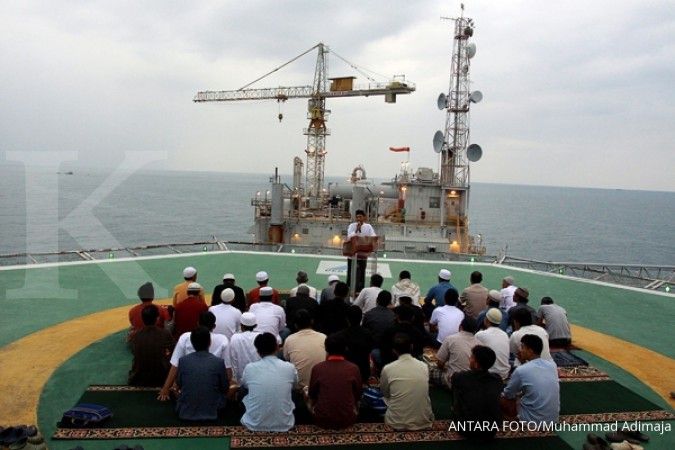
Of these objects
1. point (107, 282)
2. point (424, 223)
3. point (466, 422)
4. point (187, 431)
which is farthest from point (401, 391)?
point (424, 223)

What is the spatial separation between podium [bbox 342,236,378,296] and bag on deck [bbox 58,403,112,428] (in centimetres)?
472

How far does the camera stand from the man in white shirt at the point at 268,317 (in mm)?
6090

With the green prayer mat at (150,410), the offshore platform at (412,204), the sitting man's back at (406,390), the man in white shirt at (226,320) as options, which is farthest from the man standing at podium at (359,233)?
the offshore platform at (412,204)

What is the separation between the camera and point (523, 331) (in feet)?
17.9

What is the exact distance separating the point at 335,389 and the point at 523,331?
2345 mm

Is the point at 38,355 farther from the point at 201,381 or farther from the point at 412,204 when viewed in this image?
the point at 412,204

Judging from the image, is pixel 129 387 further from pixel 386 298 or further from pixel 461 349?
pixel 461 349

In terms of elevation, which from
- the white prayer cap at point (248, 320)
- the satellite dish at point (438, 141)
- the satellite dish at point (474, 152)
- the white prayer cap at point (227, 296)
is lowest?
the white prayer cap at point (248, 320)

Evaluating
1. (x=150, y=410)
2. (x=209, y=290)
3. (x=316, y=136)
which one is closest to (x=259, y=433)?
(x=150, y=410)

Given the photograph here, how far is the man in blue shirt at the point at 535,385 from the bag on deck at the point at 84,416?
413 cm

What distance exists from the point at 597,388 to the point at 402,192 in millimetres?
30026

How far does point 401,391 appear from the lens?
4652mm

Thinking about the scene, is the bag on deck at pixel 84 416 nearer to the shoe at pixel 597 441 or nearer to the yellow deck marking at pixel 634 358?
the shoe at pixel 597 441

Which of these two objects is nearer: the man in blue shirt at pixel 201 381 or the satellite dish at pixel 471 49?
the man in blue shirt at pixel 201 381
